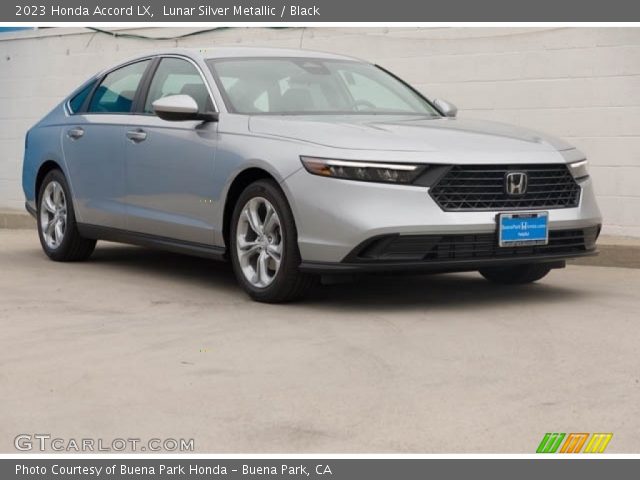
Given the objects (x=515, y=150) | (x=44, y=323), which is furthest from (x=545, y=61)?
(x=44, y=323)

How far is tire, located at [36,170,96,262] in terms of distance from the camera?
9.89m

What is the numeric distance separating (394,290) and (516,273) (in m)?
Answer: 0.87

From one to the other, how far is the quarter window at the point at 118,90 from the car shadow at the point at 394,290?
121cm

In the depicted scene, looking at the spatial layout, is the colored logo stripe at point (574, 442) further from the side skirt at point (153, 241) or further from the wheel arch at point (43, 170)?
the wheel arch at point (43, 170)

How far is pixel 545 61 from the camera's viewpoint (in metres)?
11.3

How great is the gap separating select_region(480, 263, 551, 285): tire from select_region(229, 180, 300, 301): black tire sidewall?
1.81 m

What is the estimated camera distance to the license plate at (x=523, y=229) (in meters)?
7.40

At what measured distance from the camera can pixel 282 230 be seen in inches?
294

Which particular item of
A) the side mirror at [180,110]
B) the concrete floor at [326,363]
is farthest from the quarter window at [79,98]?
the side mirror at [180,110]

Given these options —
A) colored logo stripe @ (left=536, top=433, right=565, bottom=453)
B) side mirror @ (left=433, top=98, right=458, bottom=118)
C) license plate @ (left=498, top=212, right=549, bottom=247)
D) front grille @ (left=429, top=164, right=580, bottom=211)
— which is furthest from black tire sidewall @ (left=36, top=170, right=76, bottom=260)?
colored logo stripe @ (left=536, top=433, right=565, bottom=453)

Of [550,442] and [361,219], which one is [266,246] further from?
[550,442]

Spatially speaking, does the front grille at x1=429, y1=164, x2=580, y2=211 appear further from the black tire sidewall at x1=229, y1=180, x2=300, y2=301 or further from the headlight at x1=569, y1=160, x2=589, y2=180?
the black tire sidewall at x1=229, y1=180, x2=300, y2=301

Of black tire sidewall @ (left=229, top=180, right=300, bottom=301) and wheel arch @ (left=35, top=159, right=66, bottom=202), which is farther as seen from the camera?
wheel arch @ (left=35, top=159, right=66, bottom=202)

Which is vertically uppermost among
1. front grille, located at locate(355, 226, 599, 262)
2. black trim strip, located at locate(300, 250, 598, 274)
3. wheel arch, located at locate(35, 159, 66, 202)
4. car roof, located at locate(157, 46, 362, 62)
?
car roof, located at locate(157, 46, 362, 62)
